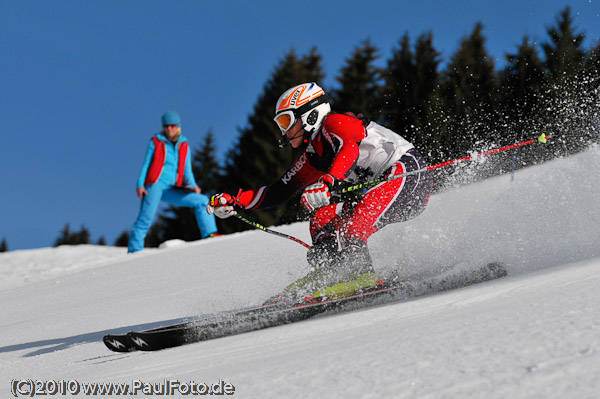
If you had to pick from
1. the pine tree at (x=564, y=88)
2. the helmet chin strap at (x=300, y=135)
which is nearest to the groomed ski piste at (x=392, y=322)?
the helmet chin strap at (x=300, y=135)

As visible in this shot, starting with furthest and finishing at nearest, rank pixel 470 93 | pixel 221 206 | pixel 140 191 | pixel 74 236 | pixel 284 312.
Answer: pixel 74 236
pixel 470 93
pixel 140 191
pixel 221 206
pixel 284 312

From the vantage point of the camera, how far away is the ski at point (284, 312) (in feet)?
11.1

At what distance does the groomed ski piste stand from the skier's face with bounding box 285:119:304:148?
1.16 m

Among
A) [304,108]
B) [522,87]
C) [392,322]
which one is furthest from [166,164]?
[522,87]

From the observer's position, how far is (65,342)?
14.2ft

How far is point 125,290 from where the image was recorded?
6.65 metres

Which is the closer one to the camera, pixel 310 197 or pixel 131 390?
pixel 131 390

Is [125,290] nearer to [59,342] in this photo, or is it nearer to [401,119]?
[59,342]

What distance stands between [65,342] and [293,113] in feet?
7.49

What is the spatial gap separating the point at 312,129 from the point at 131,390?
2481mm

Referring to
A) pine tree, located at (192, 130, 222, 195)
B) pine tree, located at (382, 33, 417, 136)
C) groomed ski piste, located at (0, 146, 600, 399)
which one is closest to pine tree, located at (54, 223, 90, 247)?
pine tree, located at (192, 130, 222, 195)

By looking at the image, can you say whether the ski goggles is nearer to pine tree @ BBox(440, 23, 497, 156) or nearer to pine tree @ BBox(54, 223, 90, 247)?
pine tree @ BBox(440, 23, 497, 156)

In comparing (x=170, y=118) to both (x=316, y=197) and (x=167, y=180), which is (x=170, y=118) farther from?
(x=316, y=197)

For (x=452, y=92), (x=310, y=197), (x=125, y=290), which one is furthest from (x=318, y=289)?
(x=452, y=92)
